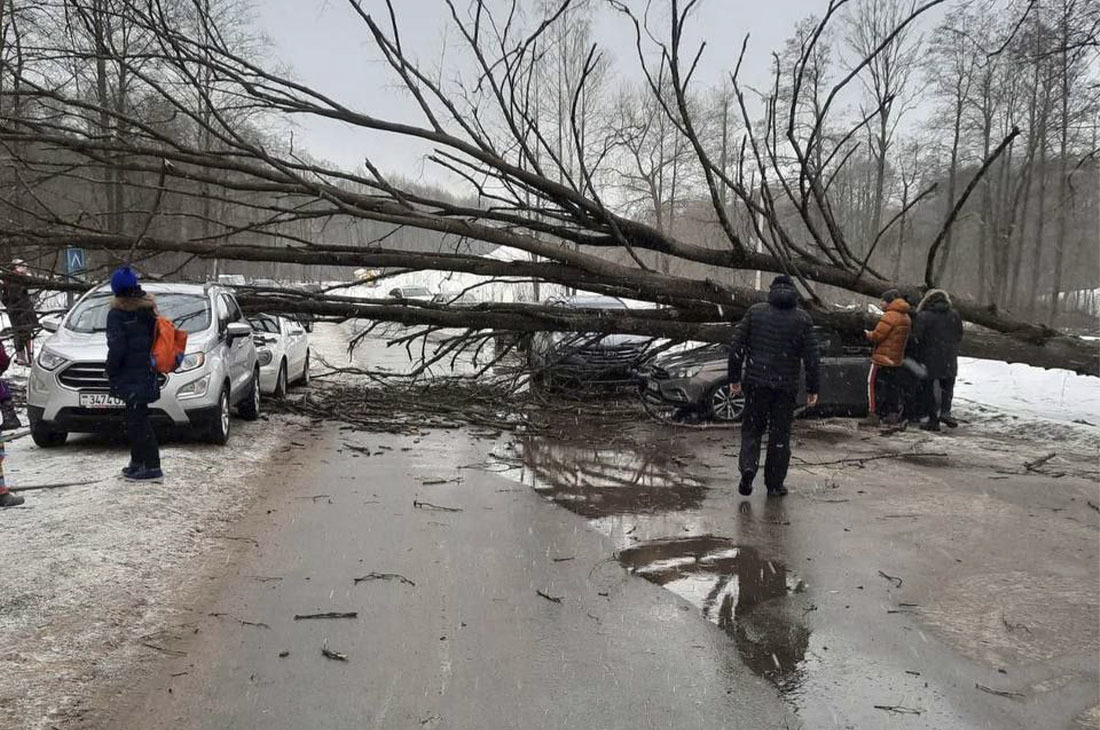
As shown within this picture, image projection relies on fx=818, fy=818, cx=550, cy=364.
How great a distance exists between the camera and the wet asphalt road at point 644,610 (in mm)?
3502

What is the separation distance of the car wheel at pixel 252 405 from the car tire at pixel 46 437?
221 cm

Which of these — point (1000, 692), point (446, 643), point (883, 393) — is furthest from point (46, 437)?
point (883, 393)

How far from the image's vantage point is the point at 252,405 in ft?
34.7

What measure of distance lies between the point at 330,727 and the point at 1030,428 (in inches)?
418

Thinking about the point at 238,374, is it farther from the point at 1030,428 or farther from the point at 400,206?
the point at 1030,428

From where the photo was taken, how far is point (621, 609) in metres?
4.57

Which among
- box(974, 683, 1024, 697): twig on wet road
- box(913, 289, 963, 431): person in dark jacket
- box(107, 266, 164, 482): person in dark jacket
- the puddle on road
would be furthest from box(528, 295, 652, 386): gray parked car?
box(974, 683, 1024, 697): twig on wet road

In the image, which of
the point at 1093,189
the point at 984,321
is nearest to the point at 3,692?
the point at 984,321

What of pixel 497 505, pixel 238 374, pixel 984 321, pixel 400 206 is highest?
pixel 400 206

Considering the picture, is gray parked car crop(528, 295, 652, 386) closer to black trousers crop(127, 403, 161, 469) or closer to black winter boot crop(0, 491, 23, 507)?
black trousers crop(127, 403, 161, 469)

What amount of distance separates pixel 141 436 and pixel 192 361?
175 cm

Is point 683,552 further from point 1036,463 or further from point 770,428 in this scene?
point 1036,463

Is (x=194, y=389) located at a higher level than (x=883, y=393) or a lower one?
higher

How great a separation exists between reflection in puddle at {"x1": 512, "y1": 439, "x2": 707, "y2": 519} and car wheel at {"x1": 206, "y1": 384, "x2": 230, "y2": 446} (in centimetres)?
320
